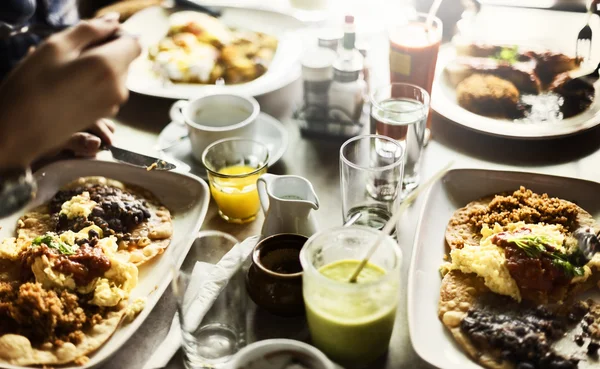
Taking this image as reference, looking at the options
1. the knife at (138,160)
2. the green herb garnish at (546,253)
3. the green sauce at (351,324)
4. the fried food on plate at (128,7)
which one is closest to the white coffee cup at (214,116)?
the knife at (138,160)

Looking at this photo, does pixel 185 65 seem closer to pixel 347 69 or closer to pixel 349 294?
pixel 347 69

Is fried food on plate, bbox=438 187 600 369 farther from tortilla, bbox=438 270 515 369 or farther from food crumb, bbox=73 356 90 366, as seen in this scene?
food crumb, bbox=73 356 90 366

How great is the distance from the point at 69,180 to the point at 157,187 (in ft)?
0.83

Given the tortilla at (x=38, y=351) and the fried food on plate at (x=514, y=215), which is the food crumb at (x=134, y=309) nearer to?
the tortilla at (x=38, y=351)

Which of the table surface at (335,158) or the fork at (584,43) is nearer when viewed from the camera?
the table surface at (335,158)

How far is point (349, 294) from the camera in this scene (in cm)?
101

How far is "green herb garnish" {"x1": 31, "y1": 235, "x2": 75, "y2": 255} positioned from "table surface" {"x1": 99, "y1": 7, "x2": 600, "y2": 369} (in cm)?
23

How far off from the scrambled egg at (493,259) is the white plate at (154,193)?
1.97 feet

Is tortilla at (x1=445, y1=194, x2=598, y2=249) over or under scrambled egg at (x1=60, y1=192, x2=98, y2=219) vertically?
under

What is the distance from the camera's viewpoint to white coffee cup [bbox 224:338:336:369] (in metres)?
0.96

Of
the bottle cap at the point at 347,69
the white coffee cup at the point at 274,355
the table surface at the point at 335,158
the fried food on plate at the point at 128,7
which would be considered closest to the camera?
the white coffee cup at the point at 274,355

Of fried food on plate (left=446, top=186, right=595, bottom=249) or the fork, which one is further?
the fork

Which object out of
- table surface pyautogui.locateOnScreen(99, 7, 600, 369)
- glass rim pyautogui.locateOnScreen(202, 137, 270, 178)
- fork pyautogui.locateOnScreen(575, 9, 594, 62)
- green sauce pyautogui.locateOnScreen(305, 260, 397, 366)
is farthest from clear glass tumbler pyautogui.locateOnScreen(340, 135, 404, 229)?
fork pyautogui.locateOnScreen(575, 9, 594, 62)

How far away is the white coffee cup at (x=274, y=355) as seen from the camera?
957mm
